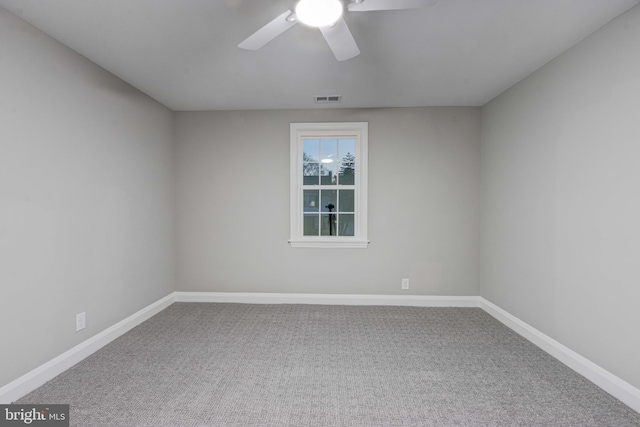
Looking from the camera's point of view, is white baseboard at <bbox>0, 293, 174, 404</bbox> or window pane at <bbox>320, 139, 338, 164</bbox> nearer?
white baseboard at <bbox>0, 293, 174, 404</bbox>

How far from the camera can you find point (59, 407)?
2.01 m

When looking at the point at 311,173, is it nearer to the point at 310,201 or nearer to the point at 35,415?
the point at 310,201

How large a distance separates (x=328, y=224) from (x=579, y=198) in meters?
2.54

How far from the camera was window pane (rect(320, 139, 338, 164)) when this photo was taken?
13.7 ft

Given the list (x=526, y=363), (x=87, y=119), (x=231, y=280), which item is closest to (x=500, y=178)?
(x=526, y=363)

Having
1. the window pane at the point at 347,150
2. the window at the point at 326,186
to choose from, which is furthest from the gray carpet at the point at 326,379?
the window pane at the point at 347,150

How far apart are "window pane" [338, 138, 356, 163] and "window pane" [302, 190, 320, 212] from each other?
1.80 feet

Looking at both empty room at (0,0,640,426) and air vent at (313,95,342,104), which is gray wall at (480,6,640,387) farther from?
air vent at (313,95,342,104)

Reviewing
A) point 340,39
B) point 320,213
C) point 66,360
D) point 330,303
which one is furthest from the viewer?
point 320,213

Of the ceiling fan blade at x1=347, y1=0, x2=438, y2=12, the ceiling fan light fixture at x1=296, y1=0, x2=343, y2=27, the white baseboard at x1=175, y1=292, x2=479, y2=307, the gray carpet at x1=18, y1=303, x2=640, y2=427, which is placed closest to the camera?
the ceiling fan blade at x1=347, y1=0, x2=438, y2=12

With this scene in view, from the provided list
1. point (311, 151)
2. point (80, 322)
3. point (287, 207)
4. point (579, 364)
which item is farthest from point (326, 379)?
point (311, 151)

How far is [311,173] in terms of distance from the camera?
13.8 feet

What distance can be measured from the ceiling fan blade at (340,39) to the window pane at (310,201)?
2097mm

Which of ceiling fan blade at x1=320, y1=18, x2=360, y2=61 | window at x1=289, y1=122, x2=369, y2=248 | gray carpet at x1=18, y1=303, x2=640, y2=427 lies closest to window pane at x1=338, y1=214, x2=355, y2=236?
window at x1=289, y1=122, x2=369, y2=248
